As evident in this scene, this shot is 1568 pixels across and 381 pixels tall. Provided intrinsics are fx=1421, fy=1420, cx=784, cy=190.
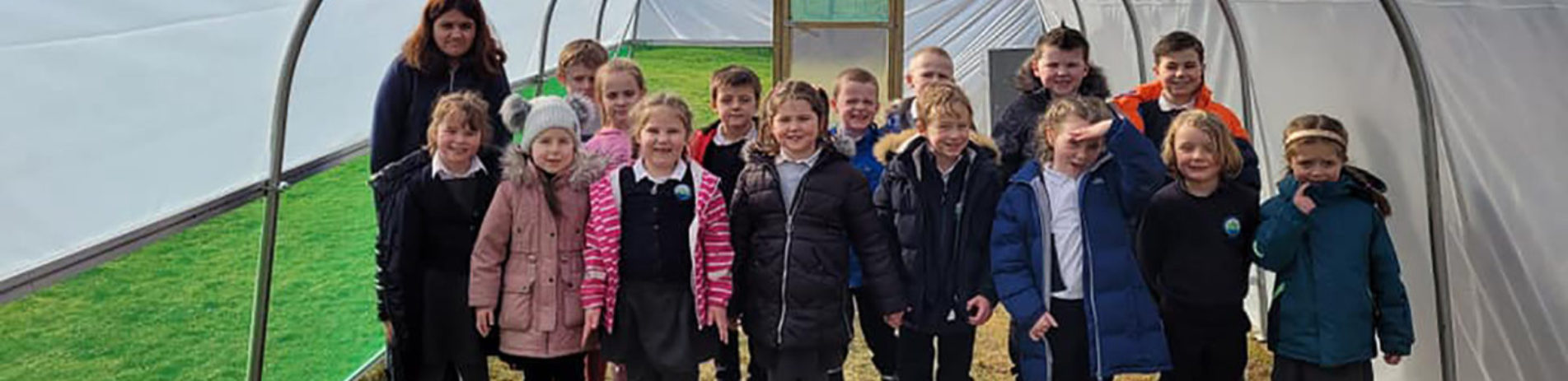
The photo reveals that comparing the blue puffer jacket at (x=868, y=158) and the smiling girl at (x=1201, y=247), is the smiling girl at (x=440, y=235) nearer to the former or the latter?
the blue puffer jacket at (x=868, y=158)

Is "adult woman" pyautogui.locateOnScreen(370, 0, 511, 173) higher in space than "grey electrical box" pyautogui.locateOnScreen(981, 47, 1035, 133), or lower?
lower

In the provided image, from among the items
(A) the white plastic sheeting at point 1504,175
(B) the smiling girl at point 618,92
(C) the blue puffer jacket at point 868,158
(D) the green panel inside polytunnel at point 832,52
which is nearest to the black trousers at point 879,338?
(C) the blue puffer jacket at point 868,158

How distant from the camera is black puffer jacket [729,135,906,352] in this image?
4551mm

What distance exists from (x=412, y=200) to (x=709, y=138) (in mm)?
1141

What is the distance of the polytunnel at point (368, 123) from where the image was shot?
3.57 metres

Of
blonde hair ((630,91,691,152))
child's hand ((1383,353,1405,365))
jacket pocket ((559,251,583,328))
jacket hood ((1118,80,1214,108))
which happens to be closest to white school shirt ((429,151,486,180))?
jacket pocket ((559,251,583,328))

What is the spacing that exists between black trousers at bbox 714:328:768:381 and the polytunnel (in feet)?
5.19

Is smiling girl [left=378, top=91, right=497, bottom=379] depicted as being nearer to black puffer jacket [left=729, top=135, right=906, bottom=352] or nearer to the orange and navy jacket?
black puffer jacket [left=729, top=135, right=906, bottom=352]

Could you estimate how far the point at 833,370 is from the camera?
4910mm

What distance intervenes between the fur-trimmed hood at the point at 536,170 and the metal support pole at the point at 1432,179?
2.69 meters

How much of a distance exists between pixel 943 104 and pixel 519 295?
1550mm

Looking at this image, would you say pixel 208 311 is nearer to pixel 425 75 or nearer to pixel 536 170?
pixel 425 75

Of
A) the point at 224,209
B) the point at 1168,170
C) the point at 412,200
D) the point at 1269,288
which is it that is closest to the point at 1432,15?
the point at 1168,170

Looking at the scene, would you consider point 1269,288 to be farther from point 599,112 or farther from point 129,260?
point 129,260
